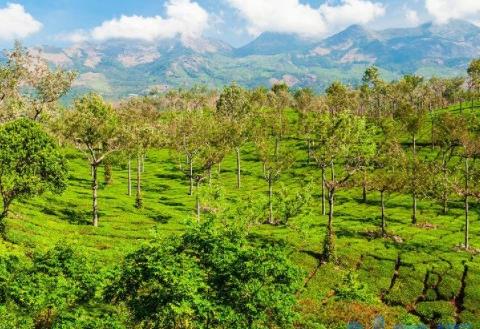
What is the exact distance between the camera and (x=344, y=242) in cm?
8069

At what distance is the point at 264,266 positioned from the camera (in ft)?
120

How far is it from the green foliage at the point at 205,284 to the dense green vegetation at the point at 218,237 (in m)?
0.11

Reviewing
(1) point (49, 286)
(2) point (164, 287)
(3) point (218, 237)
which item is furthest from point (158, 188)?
(2) point (164, 287)

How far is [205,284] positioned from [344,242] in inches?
1935

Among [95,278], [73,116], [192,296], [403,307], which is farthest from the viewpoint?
[73,116]

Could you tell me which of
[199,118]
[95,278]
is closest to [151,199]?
[199,118]

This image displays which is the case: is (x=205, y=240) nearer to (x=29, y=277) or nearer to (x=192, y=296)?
(x=192, y=296)

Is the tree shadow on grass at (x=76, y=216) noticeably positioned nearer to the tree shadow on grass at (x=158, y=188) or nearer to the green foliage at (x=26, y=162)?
the green foliage at (x=26, y=162)

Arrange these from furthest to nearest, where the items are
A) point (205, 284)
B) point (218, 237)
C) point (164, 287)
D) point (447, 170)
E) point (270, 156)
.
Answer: point (270, 156) → point (447, 170) → point (218, 237) → point (205, 284) → point (164, 287)

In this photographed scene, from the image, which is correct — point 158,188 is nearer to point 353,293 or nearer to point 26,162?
point 26,162

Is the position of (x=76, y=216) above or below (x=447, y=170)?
below

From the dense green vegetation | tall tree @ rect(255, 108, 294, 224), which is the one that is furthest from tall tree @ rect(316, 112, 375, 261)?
tall tree @ rect(255, 108, 294, 224)

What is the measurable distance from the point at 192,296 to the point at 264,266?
6261mm

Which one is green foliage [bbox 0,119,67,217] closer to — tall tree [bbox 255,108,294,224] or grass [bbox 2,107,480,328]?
grass [bbox 2,107,480,328]
